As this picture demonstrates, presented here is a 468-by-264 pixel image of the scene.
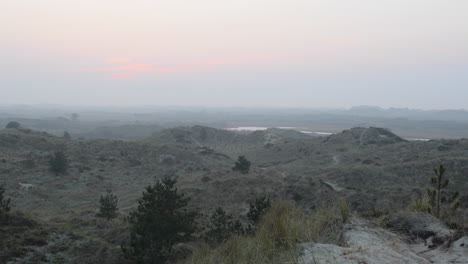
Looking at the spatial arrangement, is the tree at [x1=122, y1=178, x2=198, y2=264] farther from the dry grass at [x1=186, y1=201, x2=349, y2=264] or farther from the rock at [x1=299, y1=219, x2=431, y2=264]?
the rock at [x1=299, y1=219, x2=431, y2=264]

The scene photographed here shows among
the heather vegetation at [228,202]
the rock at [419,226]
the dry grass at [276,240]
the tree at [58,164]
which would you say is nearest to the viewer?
the dry grass at [276,240]

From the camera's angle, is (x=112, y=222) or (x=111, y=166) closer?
(x=112, y=222)

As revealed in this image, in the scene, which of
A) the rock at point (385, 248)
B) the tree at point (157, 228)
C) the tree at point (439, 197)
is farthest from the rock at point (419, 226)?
the tree at point (157, 228)

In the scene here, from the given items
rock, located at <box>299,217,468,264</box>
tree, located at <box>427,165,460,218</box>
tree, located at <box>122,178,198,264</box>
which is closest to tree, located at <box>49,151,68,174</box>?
tree, located at <box>122,178,198,264</box>

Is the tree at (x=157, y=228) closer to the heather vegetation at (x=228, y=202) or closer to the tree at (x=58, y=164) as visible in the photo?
the heather vegetation at (x=228, y=202)

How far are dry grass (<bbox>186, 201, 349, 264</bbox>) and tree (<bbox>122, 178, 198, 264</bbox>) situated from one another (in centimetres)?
643

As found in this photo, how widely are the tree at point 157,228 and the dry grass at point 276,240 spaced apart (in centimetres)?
643

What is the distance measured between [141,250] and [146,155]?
43.4m

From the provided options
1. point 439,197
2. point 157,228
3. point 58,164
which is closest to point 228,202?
point 157,228

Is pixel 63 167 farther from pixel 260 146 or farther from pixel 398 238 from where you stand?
pixel 260 146

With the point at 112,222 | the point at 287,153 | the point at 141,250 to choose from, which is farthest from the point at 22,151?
the point at 287,153

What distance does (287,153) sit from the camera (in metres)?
70.6

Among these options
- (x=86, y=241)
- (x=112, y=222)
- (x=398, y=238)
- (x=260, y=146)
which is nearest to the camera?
(x=398, y=238)

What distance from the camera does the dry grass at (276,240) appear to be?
429cm
